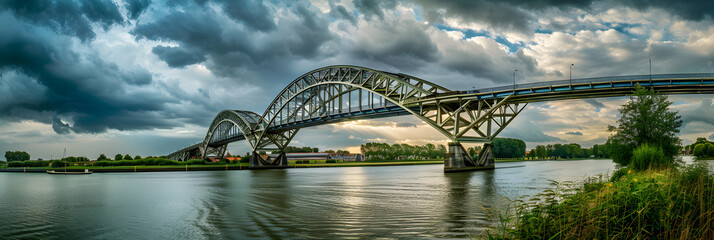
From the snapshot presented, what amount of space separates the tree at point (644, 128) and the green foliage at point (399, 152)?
117 metres

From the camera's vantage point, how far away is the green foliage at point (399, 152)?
481 feet

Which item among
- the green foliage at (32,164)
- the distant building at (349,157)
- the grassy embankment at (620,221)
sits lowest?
the distant building at (349,157)

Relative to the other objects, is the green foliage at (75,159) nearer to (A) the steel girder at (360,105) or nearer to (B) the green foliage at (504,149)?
(A) the steel girder at (360,105)

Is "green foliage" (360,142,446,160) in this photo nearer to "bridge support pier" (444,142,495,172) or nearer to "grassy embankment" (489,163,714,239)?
"bridge support pier" (444,142,495,172)

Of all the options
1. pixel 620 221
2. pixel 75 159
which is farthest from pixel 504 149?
pixel 620 221

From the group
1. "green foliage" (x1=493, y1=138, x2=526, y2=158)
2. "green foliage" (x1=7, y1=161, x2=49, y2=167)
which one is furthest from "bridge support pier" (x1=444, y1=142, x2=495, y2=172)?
"green foliage" (x1=493, y1=138, x2=526, y2=158)

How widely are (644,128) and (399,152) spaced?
120936mm

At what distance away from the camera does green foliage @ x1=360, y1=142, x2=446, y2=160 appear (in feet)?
481

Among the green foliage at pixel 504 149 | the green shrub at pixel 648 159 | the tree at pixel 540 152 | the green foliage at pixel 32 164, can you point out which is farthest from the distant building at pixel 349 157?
the green shrub at pixel 648 159

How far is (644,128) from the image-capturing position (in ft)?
92.2

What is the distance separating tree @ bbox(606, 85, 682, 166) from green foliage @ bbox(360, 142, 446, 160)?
11659 cm

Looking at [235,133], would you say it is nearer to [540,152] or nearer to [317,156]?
[317,156]

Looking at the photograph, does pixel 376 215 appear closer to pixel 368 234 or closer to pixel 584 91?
pixel 368 234

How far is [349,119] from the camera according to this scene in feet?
224
